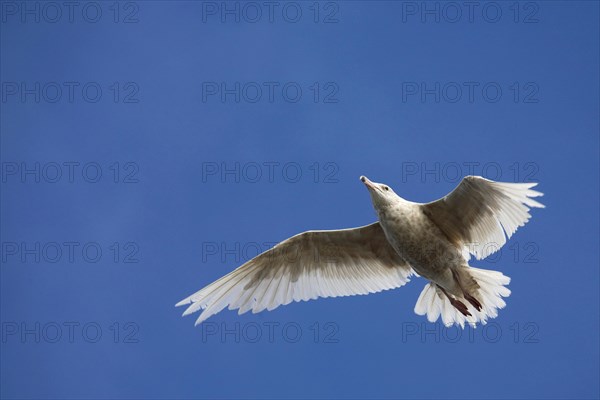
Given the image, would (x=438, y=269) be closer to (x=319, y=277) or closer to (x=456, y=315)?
(x=456, y=315)

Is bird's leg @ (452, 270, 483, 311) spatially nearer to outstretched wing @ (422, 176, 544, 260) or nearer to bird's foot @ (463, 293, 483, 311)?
bird's foot @ (463, 293, 483, 311)

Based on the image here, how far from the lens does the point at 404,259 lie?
1452 centimetres

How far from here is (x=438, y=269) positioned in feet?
46.8

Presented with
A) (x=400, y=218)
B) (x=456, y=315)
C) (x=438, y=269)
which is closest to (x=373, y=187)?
(x=400, y=218)

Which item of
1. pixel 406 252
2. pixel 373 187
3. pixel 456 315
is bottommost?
pixel 456 315

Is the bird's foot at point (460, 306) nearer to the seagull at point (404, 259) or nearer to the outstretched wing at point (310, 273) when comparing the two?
the seagull at point (404, 259)

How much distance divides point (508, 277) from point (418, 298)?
162 cm

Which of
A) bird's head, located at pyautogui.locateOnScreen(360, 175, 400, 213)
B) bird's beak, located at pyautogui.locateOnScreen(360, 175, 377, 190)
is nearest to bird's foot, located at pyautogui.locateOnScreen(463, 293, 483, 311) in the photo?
bird's head, located at pyautogui.locateOnScreen(360, 175, 400, 213)

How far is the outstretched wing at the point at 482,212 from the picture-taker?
44.4ft

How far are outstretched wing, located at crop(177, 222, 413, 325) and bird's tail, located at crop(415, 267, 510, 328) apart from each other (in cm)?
48

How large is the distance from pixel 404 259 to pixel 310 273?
1.80 metres

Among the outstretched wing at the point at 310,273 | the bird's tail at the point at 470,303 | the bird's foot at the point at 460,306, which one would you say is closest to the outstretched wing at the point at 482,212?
the bird's tail at the point at 470,303

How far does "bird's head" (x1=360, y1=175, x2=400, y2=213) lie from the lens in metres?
14.2

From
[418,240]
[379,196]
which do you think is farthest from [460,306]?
[379,196]
